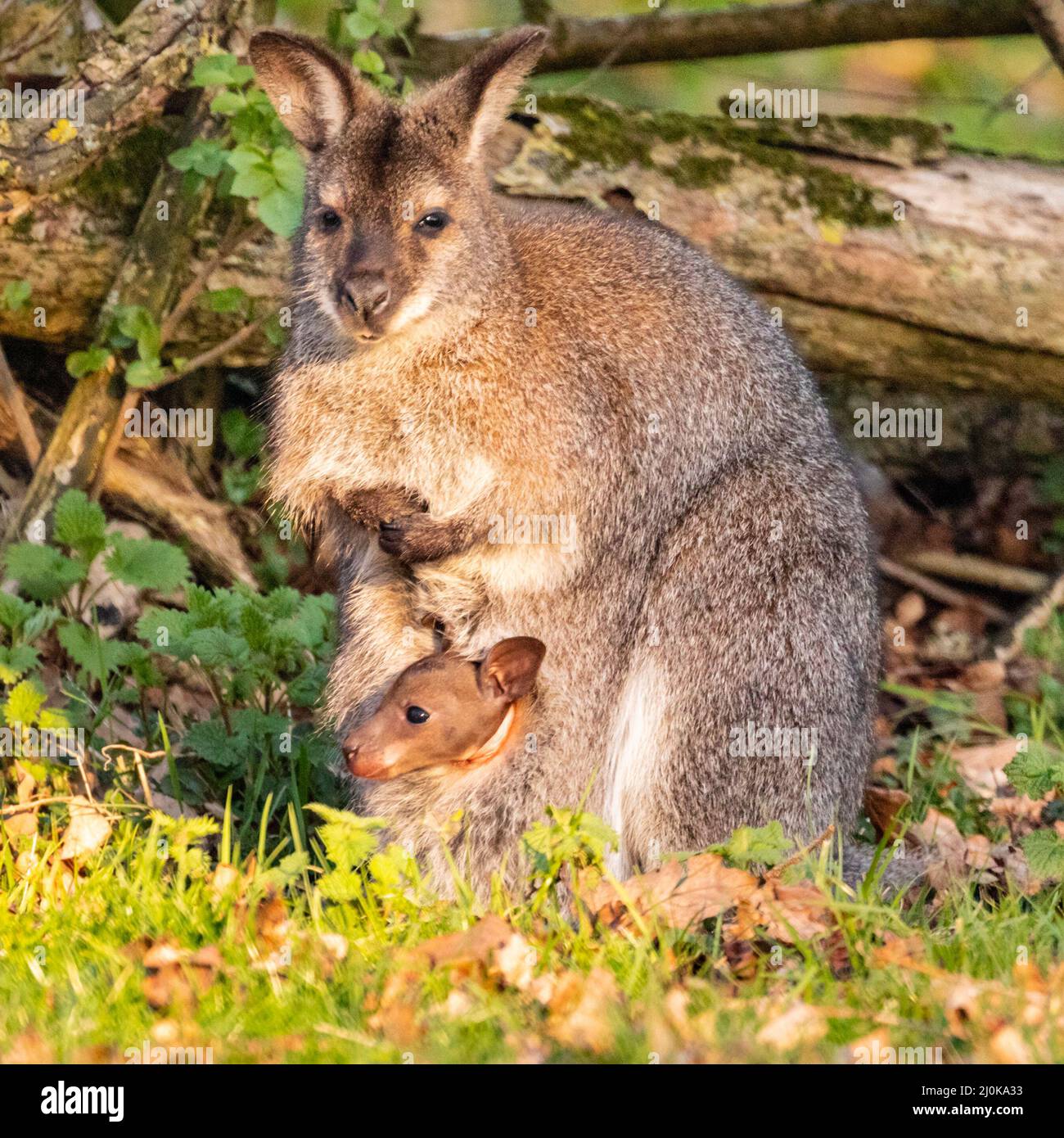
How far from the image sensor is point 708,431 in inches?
187

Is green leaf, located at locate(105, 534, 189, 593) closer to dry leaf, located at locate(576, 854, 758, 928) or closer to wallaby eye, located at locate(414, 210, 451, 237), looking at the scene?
wallaby eye, located at locate(414, 210, 451, 237)

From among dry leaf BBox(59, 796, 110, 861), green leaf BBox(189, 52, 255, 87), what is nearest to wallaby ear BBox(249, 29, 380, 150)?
green leaf BBox(189, 52, 255, 87)

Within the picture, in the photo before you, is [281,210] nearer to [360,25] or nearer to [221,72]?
[221,72]

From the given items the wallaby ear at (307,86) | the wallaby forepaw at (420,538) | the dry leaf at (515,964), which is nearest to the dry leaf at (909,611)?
the wallaby forepaw at (420,538)

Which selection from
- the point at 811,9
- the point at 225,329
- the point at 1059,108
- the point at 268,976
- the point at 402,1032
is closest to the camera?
the point at 402,1032

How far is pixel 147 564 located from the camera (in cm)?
538

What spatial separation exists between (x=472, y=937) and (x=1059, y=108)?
32.2ft

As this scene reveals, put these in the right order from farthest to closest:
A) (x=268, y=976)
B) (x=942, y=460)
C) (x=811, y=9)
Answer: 1. (x=942, y=460)
2. (x=811, y=9)
3. (x=268, y=976)

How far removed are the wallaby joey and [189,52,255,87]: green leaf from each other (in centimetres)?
216

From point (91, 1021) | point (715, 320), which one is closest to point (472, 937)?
point (91, 1021)

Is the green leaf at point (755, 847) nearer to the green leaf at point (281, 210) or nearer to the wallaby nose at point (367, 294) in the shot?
the wallaby nose at point (367, 294)

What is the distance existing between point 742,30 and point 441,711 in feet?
12.6

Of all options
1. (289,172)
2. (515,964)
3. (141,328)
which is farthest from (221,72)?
(515,964)

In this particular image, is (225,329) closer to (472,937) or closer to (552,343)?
(552,343)
